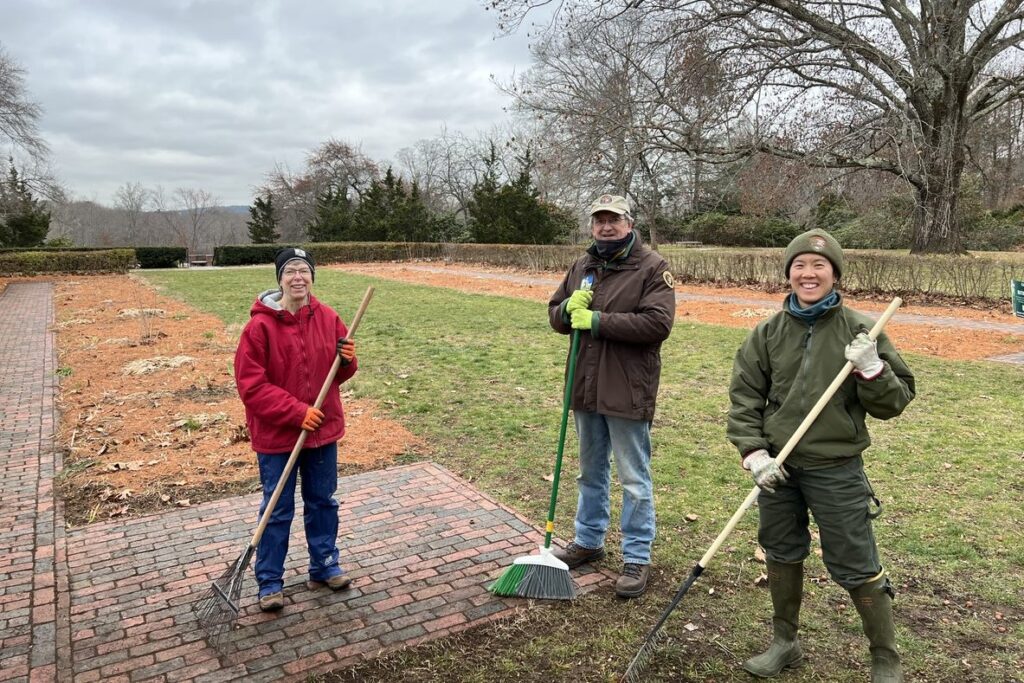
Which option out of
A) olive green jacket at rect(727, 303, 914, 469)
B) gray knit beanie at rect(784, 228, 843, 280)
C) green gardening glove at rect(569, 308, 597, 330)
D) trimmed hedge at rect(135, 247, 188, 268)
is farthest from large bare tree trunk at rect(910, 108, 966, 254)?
trimmed hedge at rect(135, 247, 188, 268)

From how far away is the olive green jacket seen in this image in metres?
2.65

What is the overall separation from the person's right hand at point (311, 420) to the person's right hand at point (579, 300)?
54.2 inches

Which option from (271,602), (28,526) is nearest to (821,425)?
(271,602)

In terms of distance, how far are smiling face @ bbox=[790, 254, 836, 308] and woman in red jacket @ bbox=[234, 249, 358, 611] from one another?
2.18 m

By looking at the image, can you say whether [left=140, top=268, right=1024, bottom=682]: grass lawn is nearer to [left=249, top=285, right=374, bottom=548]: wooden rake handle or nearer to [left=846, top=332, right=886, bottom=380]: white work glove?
[left=249, top=285, right=374, bottom=548]: wooden rake handle

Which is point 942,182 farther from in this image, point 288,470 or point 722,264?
point 288,470

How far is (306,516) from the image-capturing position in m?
3.80

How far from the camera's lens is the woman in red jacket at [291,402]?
3.44 m

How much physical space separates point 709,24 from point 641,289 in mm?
17081

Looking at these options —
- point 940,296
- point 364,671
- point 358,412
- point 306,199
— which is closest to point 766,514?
point 364,671

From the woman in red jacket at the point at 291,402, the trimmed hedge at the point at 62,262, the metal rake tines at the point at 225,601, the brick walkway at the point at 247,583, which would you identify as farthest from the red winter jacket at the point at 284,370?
the trimmed hedge at the point at 62,262

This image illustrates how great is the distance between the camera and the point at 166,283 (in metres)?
26.8

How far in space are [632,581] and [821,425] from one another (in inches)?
56.5

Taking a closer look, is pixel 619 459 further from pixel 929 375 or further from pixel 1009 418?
pixel 929 375
